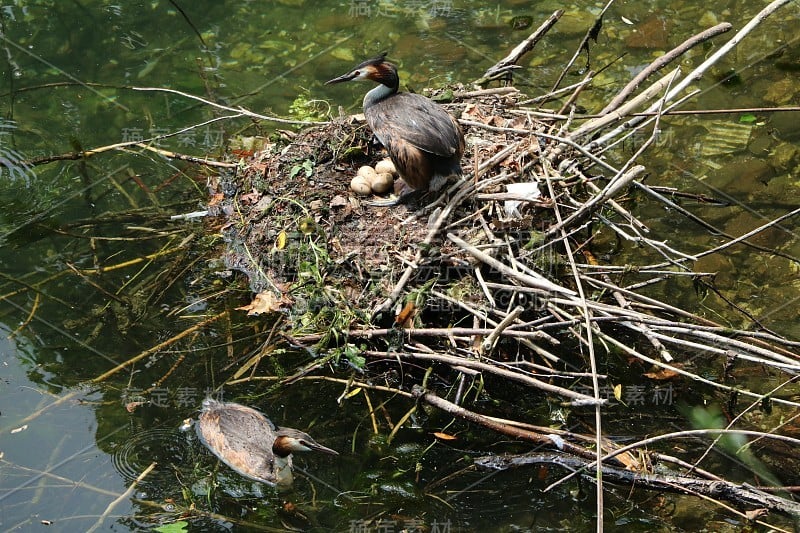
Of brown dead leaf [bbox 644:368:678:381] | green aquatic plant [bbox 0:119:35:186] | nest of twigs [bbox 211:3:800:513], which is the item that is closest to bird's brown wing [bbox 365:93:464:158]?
nest of twigs [bbox 211:3:800:513]

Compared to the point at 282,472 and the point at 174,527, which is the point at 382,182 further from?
the point at 174,527

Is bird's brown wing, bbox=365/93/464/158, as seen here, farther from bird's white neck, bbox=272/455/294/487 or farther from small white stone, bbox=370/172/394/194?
bird's white neck, bbox=272/455/294/487

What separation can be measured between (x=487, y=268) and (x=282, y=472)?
174cm

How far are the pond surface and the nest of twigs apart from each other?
0.33m

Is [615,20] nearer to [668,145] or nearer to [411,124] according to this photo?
[668,145]

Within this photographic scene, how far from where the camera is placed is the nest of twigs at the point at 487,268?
186 inches

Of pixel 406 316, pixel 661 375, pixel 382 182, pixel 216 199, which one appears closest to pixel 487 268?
pixel 406 316

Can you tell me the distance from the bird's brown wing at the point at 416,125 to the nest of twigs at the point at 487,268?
0.88 feet

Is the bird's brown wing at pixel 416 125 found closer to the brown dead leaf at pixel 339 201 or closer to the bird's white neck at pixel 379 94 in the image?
the bird's white neck at pixel 379 94

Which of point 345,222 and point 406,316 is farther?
point 345,222

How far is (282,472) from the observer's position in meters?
4.73

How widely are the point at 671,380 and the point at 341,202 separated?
251cm

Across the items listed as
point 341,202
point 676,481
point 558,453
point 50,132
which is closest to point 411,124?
point 341,202

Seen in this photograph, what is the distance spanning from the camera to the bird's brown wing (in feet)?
17.1
